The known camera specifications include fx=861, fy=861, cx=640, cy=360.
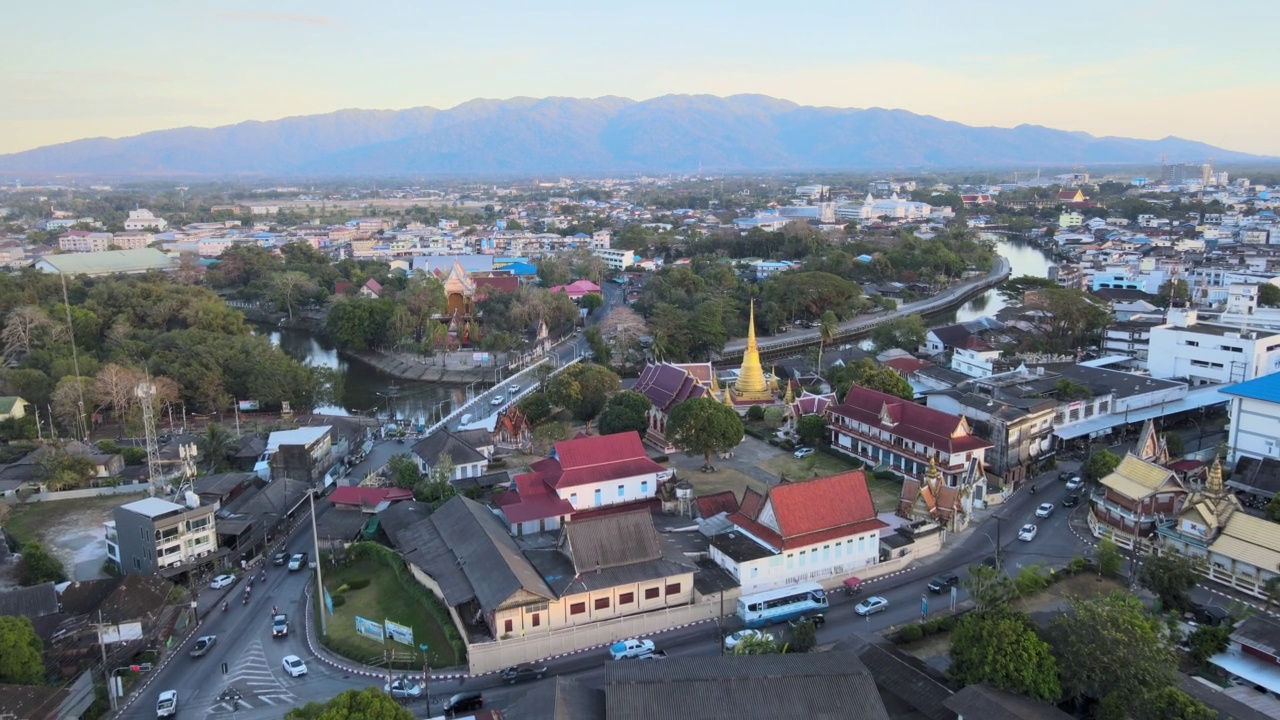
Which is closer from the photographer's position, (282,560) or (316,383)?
(282,560)

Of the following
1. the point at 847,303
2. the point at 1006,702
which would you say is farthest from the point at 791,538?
the point at 847,303

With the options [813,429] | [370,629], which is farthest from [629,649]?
[813,429]

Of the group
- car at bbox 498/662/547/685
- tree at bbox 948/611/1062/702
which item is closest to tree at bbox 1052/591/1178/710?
tree at bbox 948/611/1062/702

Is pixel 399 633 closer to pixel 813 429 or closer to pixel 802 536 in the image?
pixel 802 536

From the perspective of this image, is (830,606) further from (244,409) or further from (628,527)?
(244,409)

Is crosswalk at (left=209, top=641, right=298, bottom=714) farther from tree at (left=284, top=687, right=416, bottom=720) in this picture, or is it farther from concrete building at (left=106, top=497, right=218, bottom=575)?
concrete building at (left=106, top=497, right=218, bottom=575)

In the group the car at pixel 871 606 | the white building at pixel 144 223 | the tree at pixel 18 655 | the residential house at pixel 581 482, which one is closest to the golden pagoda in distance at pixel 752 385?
the residential house at pixel 581 482
